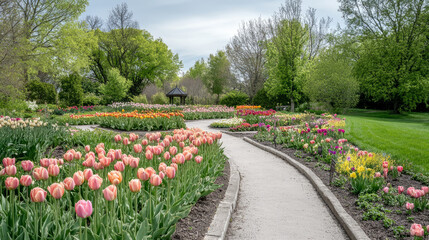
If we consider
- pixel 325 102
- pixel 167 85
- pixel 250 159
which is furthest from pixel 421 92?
pixel 167 85

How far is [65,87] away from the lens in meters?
25.5

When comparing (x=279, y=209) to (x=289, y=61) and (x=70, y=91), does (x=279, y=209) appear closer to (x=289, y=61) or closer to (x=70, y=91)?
(x=289, y=61)

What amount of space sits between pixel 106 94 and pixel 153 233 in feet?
105

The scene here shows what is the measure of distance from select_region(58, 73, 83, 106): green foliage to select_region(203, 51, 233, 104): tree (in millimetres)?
26815

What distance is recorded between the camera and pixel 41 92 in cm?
2623

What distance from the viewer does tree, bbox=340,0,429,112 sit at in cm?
2581

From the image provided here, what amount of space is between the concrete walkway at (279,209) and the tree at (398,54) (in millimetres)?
23937

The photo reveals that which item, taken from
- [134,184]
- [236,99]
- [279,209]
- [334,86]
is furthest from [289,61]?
[134,184]

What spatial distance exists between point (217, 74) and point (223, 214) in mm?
49734

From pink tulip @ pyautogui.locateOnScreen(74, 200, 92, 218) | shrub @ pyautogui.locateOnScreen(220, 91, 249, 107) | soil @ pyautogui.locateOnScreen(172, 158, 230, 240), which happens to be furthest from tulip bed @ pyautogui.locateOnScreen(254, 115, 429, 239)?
shrub @ pyautogui.locateOnScreen(220, 91, 249, 107)

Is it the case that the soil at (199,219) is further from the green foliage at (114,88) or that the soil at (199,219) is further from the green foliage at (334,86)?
A: the green foliage at (114,88)

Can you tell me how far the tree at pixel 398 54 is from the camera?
25.8 metres

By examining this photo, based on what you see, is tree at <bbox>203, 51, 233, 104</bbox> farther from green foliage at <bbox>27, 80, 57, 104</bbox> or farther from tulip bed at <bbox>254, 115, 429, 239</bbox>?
tulip bed at <bbox>254, 115, 429, 239</bbox>

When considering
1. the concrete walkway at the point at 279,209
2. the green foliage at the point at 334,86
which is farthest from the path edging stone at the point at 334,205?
the green foliage at the point at 334,86
